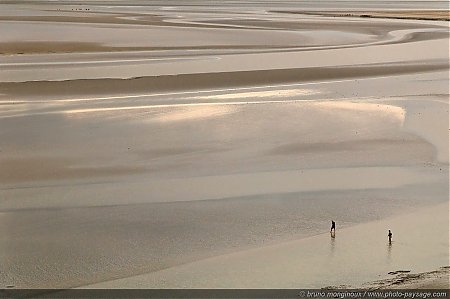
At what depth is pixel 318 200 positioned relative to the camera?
817 centimetres

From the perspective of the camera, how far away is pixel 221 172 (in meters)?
9.18

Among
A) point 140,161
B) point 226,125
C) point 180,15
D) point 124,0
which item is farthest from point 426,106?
point 124,0

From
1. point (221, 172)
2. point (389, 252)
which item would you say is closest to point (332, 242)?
point (389, 252)

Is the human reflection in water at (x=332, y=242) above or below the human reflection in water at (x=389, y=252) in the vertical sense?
above

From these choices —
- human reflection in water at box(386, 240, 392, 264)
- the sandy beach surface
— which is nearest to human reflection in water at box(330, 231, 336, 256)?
the sandy beach surface

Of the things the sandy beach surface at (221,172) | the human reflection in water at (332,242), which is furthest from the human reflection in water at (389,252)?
the human reflection in water at (332,242)

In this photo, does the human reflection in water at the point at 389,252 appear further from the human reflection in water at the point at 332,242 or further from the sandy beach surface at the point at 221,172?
the human reflection in water at the point at 332,242

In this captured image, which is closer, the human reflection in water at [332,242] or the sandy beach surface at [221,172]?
the sandy beach surface at [221,172]

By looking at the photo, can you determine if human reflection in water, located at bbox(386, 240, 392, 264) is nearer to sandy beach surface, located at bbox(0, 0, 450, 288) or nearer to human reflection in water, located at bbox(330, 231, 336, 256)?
sandy beach surface, located at bbox(0, 0, 450, 288)

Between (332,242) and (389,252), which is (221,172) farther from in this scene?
(389,252)

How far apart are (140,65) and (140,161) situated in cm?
938

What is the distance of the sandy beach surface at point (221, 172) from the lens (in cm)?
640

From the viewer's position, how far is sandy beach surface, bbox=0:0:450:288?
21.0ft

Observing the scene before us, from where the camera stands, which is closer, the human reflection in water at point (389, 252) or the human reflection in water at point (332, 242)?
the human reflection in water at point (389, 252)
